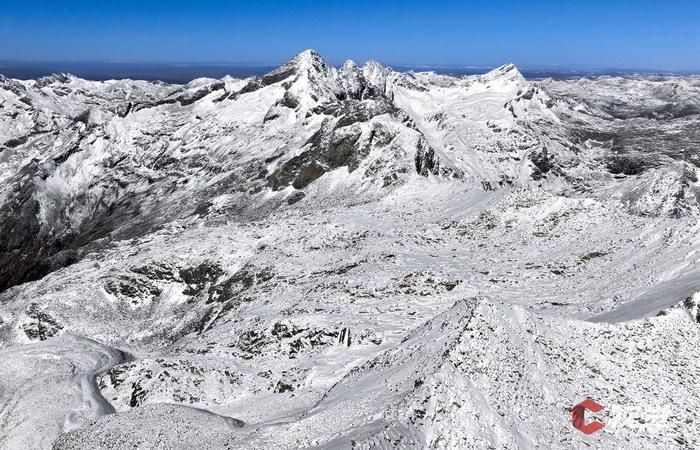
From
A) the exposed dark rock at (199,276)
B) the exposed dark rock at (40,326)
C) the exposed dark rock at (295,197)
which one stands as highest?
the exposed dark rock at (295,197)

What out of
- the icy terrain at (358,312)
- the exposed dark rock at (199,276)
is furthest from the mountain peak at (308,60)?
the exposed dark rock at (199,276)

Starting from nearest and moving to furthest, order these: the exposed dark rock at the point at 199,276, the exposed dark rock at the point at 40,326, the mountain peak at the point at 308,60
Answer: the exposed dark rock at the point at 40,326, the exposed dark rock at the point at 199,276, the mountain peak at the point at 308,60

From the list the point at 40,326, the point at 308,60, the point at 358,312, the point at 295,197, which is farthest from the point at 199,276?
the point at 308,60

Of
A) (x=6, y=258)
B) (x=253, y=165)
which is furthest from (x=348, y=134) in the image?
(x=6, y=258)

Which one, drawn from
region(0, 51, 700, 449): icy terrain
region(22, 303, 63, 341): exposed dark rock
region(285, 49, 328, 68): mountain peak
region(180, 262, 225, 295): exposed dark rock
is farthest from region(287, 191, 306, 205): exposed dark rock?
region(285, 49, 328, 68): mountain peak

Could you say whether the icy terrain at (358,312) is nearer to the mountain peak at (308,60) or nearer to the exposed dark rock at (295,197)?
the exposed dark rock at (295,197)

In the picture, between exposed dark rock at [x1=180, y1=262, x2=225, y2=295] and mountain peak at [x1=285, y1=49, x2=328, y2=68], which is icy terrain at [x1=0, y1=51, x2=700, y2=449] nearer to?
exposed dark rock at [x1=180, y1=262, x2=225, y2=295]

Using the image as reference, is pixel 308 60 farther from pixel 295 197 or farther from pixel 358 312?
pixel 358 312

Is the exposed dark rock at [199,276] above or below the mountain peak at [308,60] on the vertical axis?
below

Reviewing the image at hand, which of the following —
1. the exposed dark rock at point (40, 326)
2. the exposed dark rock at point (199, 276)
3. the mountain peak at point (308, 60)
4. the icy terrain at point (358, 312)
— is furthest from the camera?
the mountain peak at point (308, 60)
